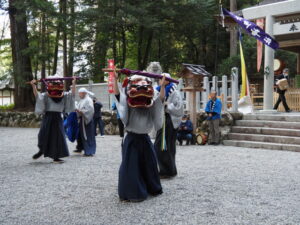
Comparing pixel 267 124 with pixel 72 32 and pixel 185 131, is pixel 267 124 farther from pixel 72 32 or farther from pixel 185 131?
pixel 72 32

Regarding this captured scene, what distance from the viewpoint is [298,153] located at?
961cm

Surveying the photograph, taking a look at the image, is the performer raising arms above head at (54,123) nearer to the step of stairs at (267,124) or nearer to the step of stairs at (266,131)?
the step of stairs at (266,131)

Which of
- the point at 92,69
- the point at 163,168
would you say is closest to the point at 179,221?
the point at 163,168

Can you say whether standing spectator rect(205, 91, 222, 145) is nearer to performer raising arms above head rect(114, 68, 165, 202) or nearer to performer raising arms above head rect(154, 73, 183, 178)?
performer raising arms above head rect(154, 73, 183, 178)

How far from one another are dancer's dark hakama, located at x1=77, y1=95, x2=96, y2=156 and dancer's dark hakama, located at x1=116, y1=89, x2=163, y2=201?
4.37 m

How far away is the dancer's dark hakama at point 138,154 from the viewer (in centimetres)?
498

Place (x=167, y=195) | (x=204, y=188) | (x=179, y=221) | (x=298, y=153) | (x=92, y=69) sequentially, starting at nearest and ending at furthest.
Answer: (x=179, y=221) → (x=167, y=195) → (x=204, y=188) → (x=298, y=153) → (x=92, y=69)

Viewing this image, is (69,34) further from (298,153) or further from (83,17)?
(298,153)

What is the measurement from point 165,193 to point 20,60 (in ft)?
58.2

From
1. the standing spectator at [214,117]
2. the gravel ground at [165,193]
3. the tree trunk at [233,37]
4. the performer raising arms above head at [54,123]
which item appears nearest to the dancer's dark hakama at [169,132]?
the gravel ground at [165,193]

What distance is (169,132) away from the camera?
6598 mm

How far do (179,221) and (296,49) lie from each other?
55.8ft

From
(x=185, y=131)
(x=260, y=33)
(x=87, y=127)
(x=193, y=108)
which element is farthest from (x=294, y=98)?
(x=87, y=127)

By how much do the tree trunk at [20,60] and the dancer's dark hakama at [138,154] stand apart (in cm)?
1626
